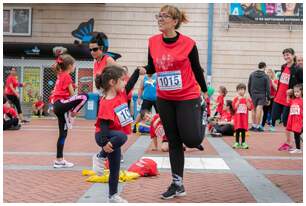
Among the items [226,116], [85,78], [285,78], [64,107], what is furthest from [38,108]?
[64,107]

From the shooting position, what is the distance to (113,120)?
4504 mm

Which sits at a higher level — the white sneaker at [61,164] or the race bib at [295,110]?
the race bib at [295,110]

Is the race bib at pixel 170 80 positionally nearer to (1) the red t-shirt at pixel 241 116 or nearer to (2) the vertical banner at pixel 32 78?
(1) the red t-shirt at pixel 241 116

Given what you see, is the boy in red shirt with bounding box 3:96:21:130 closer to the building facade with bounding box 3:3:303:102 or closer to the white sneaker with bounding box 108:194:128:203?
the building facade with bounding box 3:3:303:102

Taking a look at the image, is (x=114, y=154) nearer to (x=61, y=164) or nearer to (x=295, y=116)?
(x=61, y=164)

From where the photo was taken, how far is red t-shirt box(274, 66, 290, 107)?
903 centimetres

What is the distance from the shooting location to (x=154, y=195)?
16.2 ft

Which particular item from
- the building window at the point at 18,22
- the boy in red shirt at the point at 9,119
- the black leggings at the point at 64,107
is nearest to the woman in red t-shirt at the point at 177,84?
the black leggings at the point at 64,107

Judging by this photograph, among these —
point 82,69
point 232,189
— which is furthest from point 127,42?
point 232,189

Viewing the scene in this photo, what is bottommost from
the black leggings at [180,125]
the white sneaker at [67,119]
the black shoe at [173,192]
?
the black shoe at [173,192]

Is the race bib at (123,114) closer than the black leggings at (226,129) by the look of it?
Yes

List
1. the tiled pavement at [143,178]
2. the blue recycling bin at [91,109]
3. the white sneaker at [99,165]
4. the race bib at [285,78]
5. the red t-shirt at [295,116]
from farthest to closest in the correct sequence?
the blue recycling bin at [91,109] → the race bib at [285,78] → the red t-shirt at [295,116] → the white sneaker at [99,165] → the tiled pavement at [143,178]

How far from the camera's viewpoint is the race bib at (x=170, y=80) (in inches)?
186

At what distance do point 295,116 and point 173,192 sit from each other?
4.46 m
